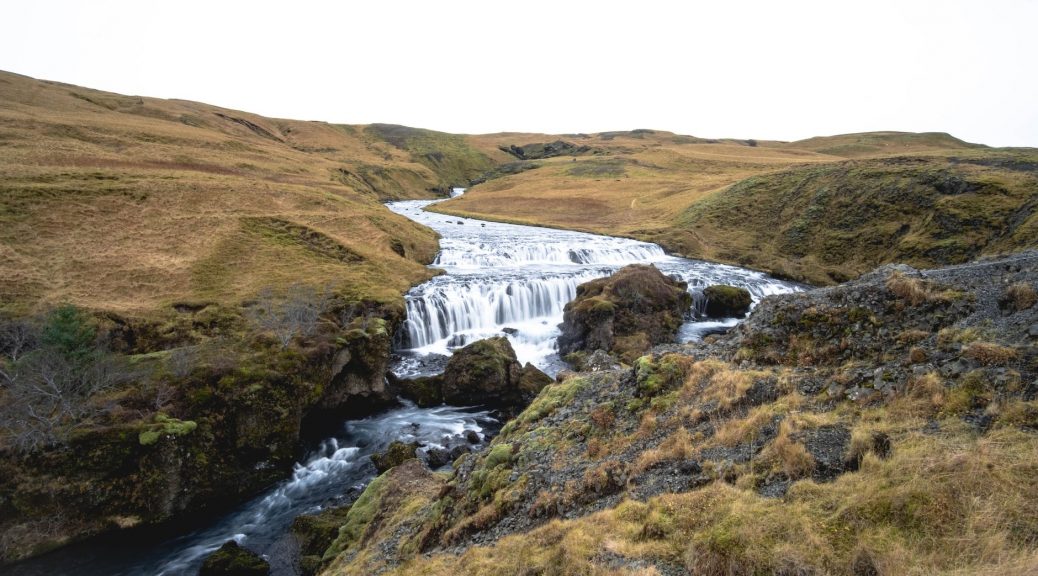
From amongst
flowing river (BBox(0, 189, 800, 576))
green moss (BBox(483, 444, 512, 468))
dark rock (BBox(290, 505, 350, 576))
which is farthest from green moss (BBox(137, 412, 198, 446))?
green moss (BBox(483, 444, 512, 468))

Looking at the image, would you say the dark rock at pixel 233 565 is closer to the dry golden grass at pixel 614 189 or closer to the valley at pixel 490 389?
the valley at pixel 490 389

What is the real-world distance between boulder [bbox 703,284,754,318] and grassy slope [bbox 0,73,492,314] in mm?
25823

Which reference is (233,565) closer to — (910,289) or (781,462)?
(781,462)

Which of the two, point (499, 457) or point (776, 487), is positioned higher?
point (776, 487)

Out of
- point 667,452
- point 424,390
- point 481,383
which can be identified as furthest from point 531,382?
point 667,452

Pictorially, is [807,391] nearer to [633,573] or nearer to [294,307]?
[633,573]

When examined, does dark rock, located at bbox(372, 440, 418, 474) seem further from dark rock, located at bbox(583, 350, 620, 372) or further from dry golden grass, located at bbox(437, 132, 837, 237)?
dry golden grass, located at bbox(437, 132, 837, 237)

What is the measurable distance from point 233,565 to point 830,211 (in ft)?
214

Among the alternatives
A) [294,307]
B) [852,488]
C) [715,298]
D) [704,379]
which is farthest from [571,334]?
[852,488]

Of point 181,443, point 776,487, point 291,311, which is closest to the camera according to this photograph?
point 776,487

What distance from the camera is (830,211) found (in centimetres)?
5612

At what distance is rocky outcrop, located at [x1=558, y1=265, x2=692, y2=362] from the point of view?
1196 inches

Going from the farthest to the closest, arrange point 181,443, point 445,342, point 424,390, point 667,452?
point 445,342 < point 424,390 < point 181,443 < point 667,452

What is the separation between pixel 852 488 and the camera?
6641mm
